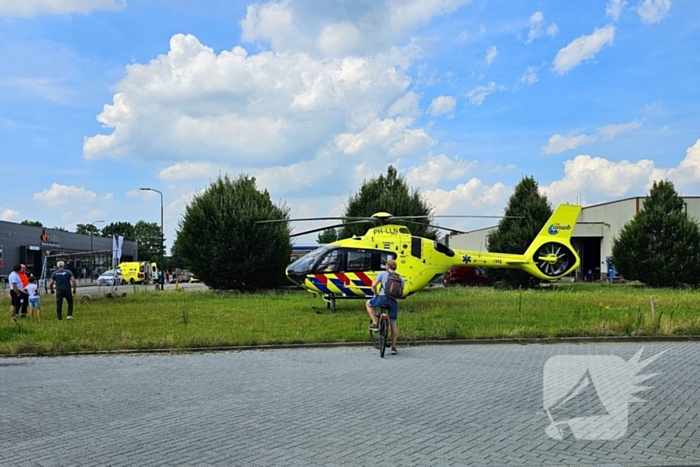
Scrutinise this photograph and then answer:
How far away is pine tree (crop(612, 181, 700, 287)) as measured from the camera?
3744 centimetres

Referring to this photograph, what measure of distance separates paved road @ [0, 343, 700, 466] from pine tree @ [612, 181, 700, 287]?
29.2 metres

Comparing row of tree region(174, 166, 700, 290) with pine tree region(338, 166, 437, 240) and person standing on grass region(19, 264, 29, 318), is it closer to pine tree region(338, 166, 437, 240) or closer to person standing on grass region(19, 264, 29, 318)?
pine tree region(338, 166, 437, 240)

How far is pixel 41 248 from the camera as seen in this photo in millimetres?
72125

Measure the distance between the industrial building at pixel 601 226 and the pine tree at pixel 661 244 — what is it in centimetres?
931

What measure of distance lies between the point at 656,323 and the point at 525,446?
10.2m

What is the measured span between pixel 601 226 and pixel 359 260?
43348mm

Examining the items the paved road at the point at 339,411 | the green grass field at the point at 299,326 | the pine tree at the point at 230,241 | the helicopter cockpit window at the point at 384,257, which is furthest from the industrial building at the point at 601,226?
the paved road at the point at 339,411

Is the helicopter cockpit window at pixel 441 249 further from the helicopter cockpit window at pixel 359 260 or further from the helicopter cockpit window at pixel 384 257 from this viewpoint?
the helicopter cockpit window at pixel 359 260

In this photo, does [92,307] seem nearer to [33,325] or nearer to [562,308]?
[33,325]

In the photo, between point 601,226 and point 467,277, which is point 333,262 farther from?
point 601,226

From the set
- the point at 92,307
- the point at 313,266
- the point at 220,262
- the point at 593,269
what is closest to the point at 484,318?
the point at 313,266

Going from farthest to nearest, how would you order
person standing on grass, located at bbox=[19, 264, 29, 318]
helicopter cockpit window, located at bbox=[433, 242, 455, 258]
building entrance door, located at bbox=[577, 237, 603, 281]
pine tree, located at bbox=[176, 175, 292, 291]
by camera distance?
building entrance door, located at bbox=[577, 237, 603, 281]
pine tree, located at bbox=[176, 175, 292, 291]
helicopter cockpit window, located at bbox=[433, 242, 455, 258]
person standing on grass, located at bbox=[19, 264, 29, 318]

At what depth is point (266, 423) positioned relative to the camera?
6742mm

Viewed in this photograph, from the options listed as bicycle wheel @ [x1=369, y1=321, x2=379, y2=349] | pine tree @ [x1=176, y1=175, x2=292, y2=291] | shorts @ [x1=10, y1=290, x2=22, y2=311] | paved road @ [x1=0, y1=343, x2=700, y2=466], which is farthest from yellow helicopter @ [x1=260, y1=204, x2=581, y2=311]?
pine tree @ [x1=176, y1=175, x2=292, y2=291]
